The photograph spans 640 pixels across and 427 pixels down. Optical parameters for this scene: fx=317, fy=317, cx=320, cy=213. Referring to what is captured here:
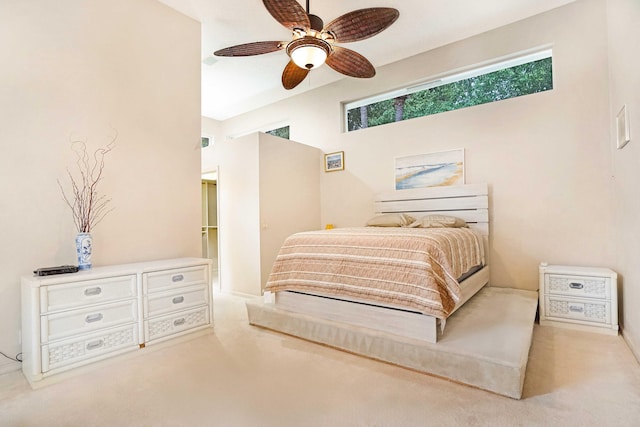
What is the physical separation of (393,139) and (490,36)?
1664 millimetres

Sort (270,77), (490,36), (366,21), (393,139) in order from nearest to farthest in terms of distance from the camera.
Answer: (366,21)
(490,36)
(393,139)
(270,77)

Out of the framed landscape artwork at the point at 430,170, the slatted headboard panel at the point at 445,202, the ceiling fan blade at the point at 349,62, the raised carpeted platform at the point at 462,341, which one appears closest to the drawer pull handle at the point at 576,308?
the raised carpeted platform at the point at 462,341

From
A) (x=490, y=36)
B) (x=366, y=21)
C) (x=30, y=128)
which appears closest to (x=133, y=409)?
(x=30, y=128)

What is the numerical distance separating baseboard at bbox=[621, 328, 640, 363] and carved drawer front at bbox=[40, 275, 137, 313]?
A: 3792 mm

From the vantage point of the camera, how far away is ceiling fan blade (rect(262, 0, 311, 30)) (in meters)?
2.18

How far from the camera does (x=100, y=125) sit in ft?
9.10

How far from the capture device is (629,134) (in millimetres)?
2451

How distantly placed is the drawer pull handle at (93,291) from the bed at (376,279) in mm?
1346

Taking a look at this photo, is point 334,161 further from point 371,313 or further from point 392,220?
point 371,313

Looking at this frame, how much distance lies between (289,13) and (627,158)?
292cm

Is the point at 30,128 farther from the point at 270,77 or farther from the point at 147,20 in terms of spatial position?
the point at 270,77

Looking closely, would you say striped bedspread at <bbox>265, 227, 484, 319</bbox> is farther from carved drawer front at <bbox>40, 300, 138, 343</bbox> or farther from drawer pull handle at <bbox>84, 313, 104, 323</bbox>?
drawer pull handle at <bbox>84, 313, 104, 323</bbox>

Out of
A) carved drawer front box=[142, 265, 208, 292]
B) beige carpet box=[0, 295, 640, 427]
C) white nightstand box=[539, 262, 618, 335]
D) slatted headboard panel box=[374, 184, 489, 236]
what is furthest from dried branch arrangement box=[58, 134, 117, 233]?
white nightstand box=[539, 262, 618, 335]

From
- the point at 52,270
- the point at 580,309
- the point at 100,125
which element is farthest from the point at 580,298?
the point at 100,125
